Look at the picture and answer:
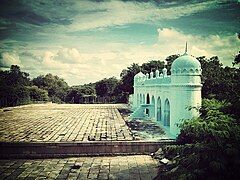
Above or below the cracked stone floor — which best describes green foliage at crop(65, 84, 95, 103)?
above

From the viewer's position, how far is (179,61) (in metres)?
8.55

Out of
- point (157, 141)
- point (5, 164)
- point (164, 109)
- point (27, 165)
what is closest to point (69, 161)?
point (27, 165)

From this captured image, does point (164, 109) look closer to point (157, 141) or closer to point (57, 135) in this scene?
point (157, 141)

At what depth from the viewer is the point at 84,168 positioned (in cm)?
649

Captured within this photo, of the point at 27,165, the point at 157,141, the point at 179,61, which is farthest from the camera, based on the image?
the point at 179,61

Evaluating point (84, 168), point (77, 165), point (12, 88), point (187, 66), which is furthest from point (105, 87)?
point (84, 168)

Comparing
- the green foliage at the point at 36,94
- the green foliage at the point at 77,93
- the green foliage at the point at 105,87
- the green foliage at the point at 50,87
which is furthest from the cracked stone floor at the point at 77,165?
the green foliage at the point at 105,87

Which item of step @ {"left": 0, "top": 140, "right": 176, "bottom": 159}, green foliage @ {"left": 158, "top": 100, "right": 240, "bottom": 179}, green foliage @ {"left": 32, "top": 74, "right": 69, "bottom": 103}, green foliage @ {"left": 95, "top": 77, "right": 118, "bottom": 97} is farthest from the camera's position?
green foliage @ {"left": 95, "top": 77, "right": 118, "bottom": 97}

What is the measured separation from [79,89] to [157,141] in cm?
2583

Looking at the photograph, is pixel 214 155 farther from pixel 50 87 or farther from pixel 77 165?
pixel 50 87

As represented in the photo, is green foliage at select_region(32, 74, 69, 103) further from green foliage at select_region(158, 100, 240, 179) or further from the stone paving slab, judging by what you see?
green foliage at select_region(158, 100, 240, 179)

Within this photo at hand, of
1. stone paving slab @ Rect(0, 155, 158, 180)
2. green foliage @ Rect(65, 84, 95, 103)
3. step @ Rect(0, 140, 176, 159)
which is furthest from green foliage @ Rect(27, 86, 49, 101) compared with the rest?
stone paving slab @ Rect(0, 155, 158, 180)

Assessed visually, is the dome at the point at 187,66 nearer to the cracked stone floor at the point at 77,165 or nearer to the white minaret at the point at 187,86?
the white minaret at the point at 187,86

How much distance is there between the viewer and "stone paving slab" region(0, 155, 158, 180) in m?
6.00
